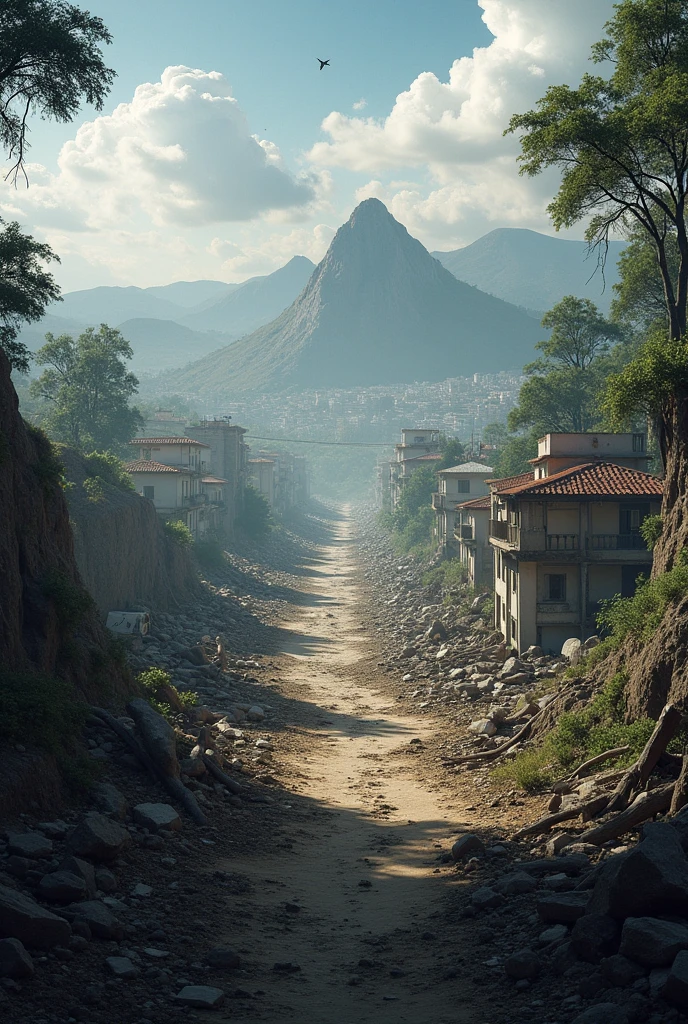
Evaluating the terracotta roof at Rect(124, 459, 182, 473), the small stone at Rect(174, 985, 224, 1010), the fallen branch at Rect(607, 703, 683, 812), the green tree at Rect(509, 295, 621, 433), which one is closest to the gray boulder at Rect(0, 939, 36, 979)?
the small stone at Rect(174, 985, 224, 1010)

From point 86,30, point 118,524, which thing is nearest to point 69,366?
point 118,524

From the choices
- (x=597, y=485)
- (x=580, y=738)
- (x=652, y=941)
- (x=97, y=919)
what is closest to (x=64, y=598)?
(x=97, y=919)

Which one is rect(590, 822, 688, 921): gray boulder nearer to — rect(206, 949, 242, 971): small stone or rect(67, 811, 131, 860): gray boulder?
rect(206, 949, 242, 971): small stone

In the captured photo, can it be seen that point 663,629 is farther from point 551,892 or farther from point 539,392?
point 539,392

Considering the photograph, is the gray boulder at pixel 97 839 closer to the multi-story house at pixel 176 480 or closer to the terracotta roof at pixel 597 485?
the terracotta roof at pixel 597 485

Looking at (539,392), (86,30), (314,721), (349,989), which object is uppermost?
(86,30)

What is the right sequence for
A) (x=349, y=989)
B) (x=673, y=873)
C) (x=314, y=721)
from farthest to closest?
(x=314, y=721) → (x=349, y=989) → (x=673, y=873)
